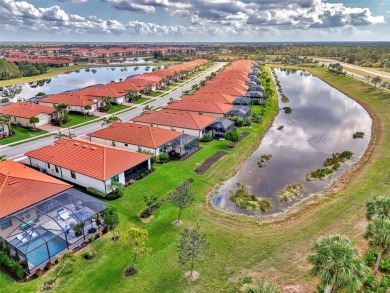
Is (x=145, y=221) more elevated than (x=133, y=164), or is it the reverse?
(x=133, y=164)

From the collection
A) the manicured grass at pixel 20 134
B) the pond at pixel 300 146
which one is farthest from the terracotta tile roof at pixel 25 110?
the pond at pixel 300 146

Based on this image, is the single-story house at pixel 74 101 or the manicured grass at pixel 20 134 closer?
the manicured grass at pixel 20 134

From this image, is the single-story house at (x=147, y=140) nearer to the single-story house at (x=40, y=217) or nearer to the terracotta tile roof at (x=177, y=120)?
the terracotta tile roof at (x=177, y=120)

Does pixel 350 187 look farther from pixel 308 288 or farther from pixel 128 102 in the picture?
pixel 128 102

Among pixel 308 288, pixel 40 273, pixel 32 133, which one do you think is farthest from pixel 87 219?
pixel 32 133

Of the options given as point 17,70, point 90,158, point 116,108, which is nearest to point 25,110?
point 116,108

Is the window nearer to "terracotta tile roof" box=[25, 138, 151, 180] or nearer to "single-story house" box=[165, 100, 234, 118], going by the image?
"terracotta tile roof" box=[25, 138, 151, 180]
